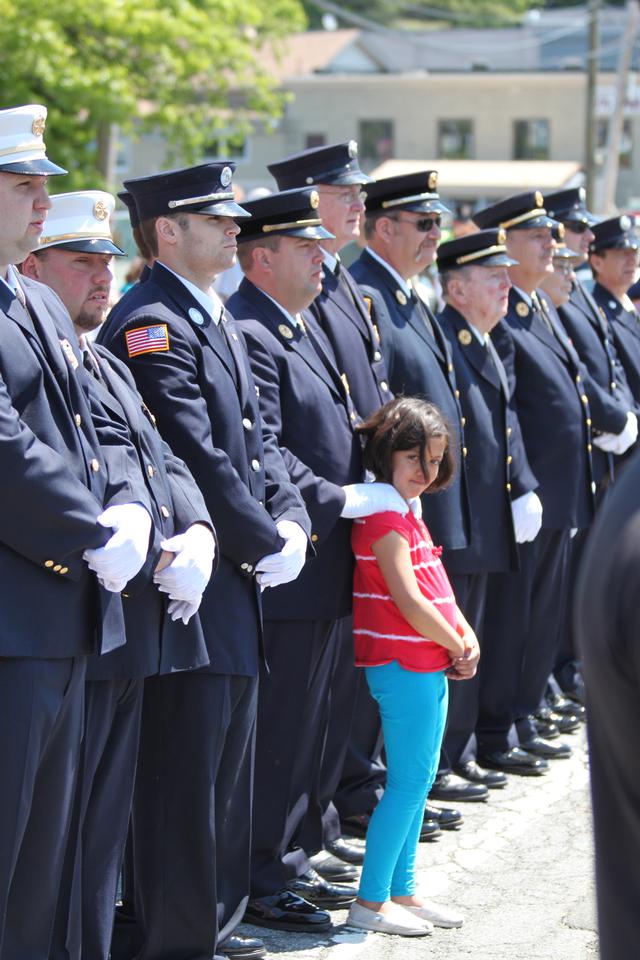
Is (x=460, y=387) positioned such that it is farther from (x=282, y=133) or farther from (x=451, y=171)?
(x=282, y=133)

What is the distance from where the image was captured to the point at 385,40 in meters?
57.8

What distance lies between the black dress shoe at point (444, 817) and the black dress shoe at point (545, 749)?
97 cm

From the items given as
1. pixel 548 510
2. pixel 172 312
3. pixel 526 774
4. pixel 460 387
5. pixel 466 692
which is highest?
pixel 172 312

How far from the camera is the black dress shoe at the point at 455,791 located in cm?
571

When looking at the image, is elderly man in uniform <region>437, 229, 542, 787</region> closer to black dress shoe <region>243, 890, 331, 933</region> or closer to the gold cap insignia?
the gold cap insignia

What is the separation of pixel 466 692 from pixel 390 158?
46597 mm

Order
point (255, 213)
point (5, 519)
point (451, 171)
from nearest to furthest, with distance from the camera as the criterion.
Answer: point (5, 519) → point (255, 213) → point (451, 171)

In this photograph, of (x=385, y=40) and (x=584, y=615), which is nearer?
(x=584, y=615)

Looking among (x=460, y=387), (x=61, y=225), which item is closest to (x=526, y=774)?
(x=460, y=387)

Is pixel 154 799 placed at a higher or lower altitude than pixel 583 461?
lower

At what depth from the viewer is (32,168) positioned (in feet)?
11.2

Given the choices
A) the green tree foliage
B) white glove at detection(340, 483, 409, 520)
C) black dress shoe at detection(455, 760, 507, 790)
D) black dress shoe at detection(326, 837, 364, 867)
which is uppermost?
the green tree foliage

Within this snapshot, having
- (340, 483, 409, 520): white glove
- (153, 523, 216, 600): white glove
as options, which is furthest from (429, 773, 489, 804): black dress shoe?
(153, 523, 216, 600): white glove

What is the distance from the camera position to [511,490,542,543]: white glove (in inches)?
239
